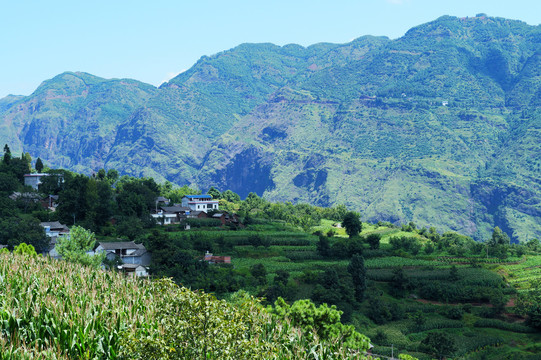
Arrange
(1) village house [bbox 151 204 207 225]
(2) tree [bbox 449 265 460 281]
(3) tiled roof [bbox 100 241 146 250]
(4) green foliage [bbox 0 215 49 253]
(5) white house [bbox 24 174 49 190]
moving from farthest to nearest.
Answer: (5) white house [bbox 24 174 49 190] → (1) village house [bbox 151 204 207 225] → (2) tree [bbox 449 265 460 281] → (3) tiled roof [bbox 100 241 146 250] → (4) green foliage [bbox 0 215 49 253]

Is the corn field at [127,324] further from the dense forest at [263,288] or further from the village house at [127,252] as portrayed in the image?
the village house at [127,252]

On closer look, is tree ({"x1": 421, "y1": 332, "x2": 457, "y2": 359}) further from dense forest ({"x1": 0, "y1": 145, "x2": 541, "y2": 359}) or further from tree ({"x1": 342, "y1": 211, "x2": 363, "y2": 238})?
tree ({"x1": 342, "y1": 211, "x2": 363, "y2": 238})

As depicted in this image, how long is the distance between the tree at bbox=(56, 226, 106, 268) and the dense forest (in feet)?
18.1

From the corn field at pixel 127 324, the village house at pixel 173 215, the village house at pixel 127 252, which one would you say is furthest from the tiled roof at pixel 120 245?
the corn field at pixel 127 324

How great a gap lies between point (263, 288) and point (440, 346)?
23.6 metres

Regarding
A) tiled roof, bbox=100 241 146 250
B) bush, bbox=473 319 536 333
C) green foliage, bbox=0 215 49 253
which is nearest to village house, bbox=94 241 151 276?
tiled roof, bbox=100 241 146 250

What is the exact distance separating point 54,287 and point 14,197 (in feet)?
271

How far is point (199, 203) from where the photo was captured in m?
132

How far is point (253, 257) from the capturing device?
92.4 m

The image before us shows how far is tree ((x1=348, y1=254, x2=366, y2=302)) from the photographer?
76.6 m

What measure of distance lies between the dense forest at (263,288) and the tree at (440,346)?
0.12 metres

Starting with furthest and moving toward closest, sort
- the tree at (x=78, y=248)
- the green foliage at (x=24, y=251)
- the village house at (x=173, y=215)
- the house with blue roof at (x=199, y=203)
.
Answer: the house with blue roof at (x=199, y=203), the village house at (x=173, y=215), the tree at (x=78, y=248), the green foliage at (x=24, y=251)

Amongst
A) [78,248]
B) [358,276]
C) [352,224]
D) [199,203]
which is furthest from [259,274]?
[199,203]

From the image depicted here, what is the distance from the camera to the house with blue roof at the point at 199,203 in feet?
433
